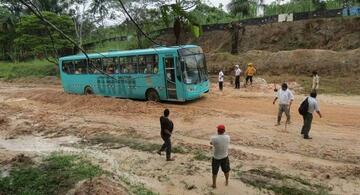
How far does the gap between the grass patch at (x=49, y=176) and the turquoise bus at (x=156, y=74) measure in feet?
19.7

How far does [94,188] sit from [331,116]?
9.93 m

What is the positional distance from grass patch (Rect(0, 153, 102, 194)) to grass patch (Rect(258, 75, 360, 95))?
1314cm

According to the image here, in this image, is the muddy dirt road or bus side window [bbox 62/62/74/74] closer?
the muddy dirt road

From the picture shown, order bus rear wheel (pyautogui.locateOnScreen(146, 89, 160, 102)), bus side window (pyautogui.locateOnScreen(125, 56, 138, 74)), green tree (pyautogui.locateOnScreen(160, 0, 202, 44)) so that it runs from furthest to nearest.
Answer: bus side window (pyautogui.locateOnScreen(125, 56, 138, 74)) < bus rear wheel (pyautogui.locateOnScreen(146, 89, 160, 102)) < green tree (pyautogui.locateOnScreen(160, 0, 202, 44))

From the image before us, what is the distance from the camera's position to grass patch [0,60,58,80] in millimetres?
40891

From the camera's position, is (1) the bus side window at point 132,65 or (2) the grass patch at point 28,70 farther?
(2) the grass patch at point 28,70

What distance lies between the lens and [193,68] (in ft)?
62.2

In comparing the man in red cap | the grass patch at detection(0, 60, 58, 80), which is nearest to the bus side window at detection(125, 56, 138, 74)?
the man in red cap

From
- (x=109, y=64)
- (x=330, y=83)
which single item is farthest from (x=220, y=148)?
(x=330, y=83)

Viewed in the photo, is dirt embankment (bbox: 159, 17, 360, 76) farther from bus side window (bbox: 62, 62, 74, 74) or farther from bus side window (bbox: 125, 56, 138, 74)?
bus side window (bbox: 62, 62, 74, 74)

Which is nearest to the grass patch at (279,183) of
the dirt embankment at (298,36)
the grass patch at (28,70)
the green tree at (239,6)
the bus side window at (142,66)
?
the bus side window at (142,66)

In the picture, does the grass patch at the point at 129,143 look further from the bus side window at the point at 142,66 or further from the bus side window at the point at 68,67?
the bus side window at the point at 68,67

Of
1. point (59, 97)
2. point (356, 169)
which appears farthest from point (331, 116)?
point (59, 97)

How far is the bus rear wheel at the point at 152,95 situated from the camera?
19.8 m
